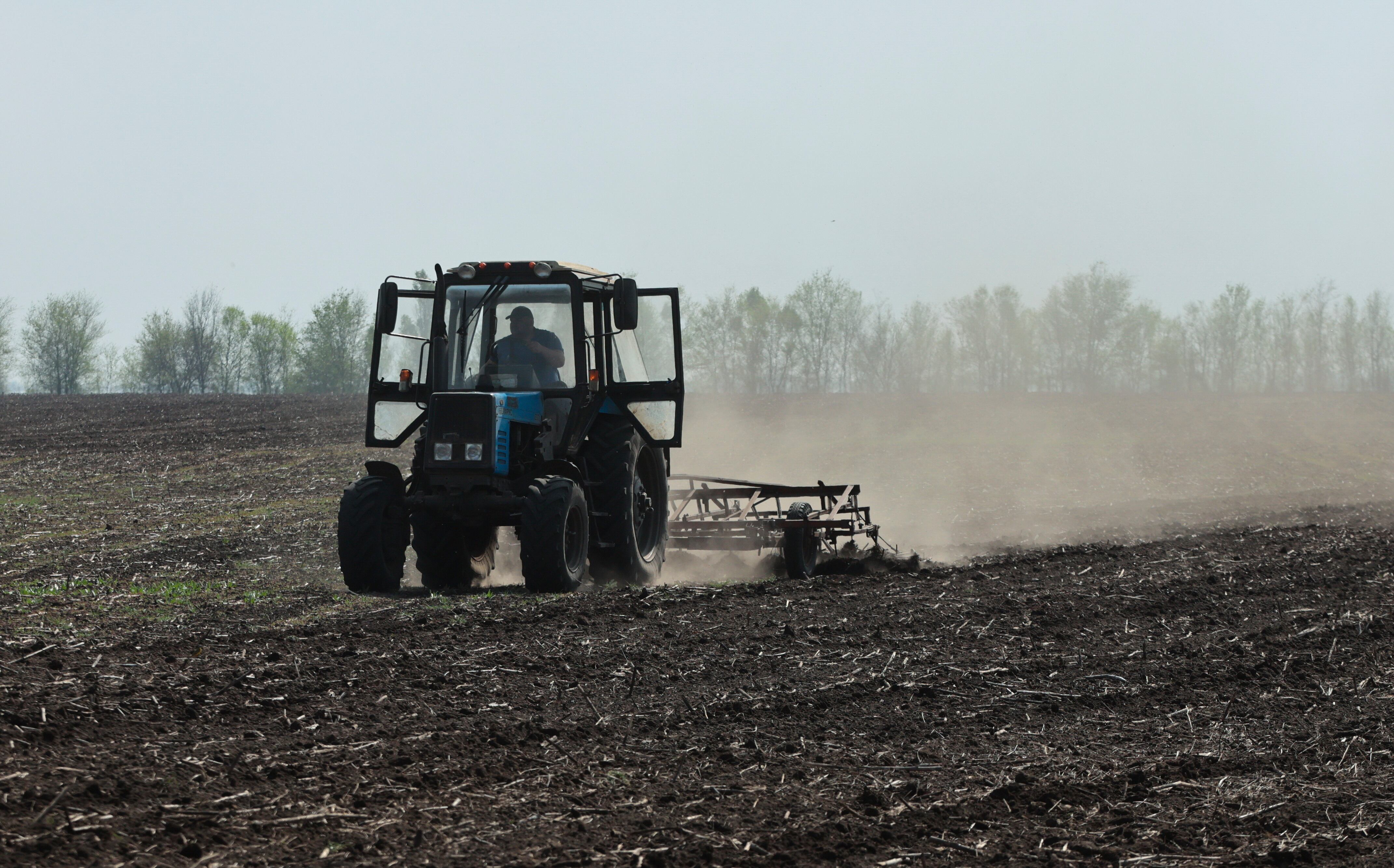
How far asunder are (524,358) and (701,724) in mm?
5366

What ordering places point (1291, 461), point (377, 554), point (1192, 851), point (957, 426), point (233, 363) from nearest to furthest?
point (1192, 851) → point (377, 554) → point (1291, 461) → point (957, 426) → point (233, 363)

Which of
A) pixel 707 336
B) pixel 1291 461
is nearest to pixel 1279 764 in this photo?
pixel 1291 461

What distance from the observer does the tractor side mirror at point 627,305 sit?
9961 millimetres

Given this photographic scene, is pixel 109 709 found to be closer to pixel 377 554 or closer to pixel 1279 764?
pixel 377 554

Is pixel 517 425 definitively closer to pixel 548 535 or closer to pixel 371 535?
pixel 548 535

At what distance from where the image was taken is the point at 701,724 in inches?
224

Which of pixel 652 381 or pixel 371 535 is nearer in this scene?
pixel 371 535

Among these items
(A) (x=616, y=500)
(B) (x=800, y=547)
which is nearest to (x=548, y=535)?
(A) (x=616, y=500)

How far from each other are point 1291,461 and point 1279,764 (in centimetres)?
2966

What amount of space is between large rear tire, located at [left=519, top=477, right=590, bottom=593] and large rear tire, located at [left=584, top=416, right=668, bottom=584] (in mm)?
874

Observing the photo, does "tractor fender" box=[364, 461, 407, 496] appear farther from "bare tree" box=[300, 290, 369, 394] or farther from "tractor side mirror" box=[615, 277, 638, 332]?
"bare tree" box=[300, 290, 369, 394]

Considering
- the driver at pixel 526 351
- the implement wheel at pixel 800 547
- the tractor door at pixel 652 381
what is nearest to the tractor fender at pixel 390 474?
the driver at pixel 526 351

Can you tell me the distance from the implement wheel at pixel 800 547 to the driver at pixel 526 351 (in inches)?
113

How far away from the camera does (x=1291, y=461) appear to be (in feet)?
105
